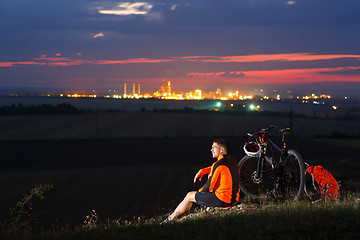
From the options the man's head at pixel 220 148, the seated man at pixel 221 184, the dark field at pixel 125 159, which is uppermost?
the man's head at pixel 220 148

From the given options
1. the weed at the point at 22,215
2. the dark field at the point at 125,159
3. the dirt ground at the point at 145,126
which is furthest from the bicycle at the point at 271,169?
the dirt ground at the point at 145,126

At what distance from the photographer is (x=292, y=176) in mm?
8570

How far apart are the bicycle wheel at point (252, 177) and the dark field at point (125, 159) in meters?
4.58

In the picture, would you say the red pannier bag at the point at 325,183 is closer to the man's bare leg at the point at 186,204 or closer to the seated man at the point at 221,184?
the seated man at the point at 221,184

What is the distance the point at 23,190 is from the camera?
1224 inches

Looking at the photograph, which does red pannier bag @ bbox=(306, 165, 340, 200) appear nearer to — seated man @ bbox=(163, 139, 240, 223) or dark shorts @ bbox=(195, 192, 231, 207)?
seated man @ bbox=(163, 139, 240, 223)

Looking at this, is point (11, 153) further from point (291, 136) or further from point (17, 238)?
point (17, 238)

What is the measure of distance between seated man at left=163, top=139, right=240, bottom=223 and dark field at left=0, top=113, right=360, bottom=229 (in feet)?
22.0

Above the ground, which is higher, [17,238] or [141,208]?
[17,238]

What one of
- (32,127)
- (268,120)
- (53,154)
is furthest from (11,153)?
(268,120)

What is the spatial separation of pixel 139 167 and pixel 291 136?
31257 mm

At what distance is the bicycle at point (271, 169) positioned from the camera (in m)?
8.48

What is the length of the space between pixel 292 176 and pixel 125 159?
38.2 m

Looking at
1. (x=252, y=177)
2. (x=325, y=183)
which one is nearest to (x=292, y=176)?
(x=325, y=183)
